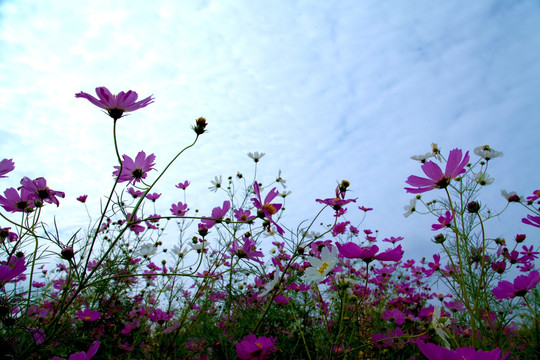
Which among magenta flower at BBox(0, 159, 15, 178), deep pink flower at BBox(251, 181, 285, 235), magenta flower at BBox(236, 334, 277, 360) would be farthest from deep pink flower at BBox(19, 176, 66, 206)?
magenta flower at BBox(236, 334, 277, 360)

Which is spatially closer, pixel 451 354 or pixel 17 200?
pixel 451 354

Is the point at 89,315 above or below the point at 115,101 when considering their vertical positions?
below

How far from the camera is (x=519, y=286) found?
0.88m

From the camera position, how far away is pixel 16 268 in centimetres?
67

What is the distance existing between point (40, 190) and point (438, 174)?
1.34 m

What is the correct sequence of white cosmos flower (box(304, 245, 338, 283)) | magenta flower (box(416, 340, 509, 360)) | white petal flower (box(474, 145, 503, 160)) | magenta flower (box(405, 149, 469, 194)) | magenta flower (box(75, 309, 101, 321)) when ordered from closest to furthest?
magenta flower (box(416, 340, 509, 360))
magenta flower (box(405, 149, 469, 194))
white cosmos flower (box(304, 245, 338, 283))
magenta flower (box(75, 309, 101, 321))
white petal flower (box(474, 145, 503, 160))

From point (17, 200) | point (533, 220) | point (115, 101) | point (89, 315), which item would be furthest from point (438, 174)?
point (89, 315)

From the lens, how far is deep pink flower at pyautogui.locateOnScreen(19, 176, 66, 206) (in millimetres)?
1000

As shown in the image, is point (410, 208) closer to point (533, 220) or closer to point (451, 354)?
point (533, 220)

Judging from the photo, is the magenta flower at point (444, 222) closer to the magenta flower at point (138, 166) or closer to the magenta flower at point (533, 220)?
the magenta flower at point (533, 220)

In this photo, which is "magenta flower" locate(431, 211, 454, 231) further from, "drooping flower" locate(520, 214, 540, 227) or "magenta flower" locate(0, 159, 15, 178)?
"magenta flower" locate(0, 159, 15, 178)

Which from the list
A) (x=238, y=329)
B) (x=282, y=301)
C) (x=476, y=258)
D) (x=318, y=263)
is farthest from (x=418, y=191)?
(x=238, y=329)

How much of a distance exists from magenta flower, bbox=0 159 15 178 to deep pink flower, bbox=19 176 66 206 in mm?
→ 138

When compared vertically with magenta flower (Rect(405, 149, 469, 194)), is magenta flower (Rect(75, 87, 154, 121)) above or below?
above
